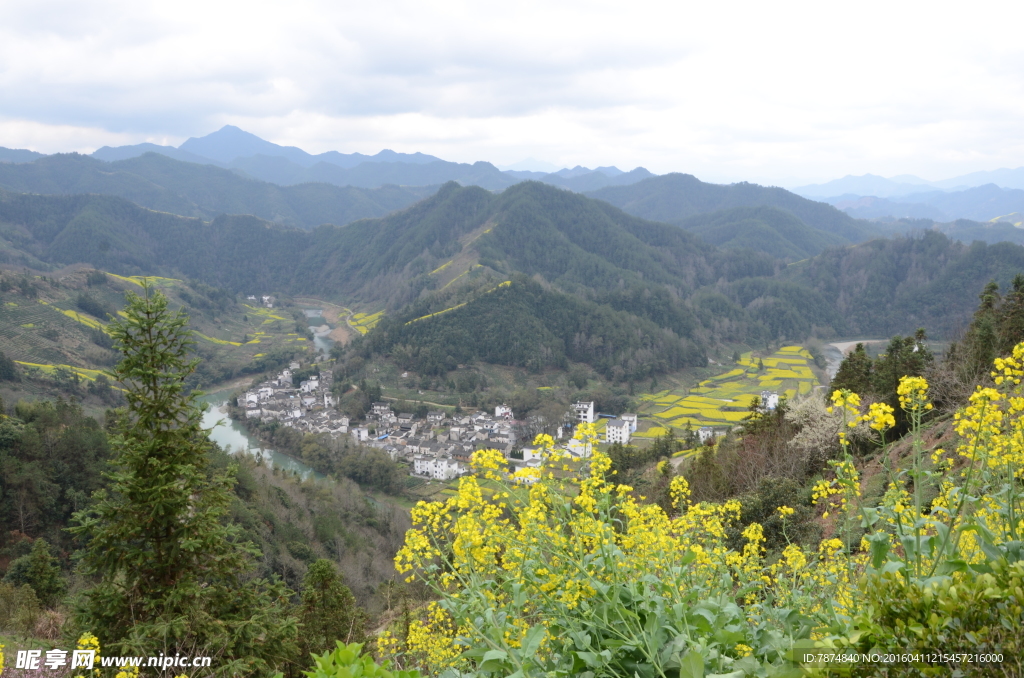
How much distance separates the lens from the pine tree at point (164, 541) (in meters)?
7.63

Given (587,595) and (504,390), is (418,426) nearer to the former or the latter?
(504,390)

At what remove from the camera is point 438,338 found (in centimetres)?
7869

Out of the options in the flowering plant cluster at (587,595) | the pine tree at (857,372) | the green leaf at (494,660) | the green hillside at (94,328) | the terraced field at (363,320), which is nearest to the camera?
the green leaf at (494,660)

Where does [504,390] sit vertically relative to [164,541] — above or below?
below

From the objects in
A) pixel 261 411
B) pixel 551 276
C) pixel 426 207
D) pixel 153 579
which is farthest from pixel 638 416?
pixel 426 207

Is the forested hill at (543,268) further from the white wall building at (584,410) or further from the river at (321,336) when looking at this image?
the white wall building at (584,410)

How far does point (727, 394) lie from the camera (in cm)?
6406

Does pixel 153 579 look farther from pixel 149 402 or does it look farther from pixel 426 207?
pixel 426 207

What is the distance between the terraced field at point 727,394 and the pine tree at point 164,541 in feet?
148

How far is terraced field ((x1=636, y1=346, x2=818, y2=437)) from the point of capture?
5343cm

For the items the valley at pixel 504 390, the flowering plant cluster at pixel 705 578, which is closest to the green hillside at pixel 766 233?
the valley at pixel 504 390

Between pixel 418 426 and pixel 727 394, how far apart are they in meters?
35.7

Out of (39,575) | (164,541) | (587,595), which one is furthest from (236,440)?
(587,595)

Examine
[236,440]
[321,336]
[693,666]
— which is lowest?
[236,440]
